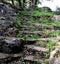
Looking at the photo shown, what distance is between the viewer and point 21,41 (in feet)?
39.4

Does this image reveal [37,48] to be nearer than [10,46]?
Yes

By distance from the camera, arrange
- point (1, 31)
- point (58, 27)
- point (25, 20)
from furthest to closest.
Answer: point (25, 20), point (58, 27), point (1, 31)

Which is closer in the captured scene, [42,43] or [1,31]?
[42,43]

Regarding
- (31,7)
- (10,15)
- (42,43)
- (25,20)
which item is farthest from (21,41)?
(31,7)

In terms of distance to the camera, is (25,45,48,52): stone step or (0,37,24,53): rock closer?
(25,45,48,52): stone step

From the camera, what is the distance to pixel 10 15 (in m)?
16.2

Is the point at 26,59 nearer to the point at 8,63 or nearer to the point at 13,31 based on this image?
the point at 8,63

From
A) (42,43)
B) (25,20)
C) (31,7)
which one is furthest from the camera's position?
(31,7)

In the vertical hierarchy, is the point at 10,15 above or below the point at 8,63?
above

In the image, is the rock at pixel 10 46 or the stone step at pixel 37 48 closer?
the stone step at pixel 37 48

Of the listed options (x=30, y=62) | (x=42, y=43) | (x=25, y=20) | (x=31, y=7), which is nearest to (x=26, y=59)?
(x=30, y=62)

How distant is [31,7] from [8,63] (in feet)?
45.9

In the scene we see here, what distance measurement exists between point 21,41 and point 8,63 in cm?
230

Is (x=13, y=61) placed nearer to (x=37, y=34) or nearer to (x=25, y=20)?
(x=37, y=34)
